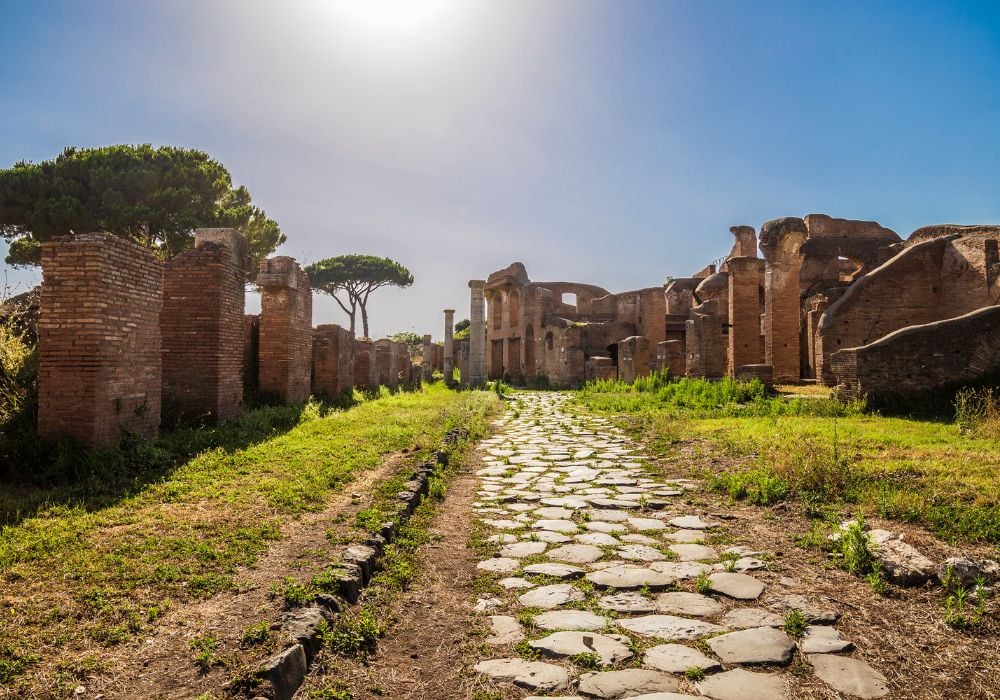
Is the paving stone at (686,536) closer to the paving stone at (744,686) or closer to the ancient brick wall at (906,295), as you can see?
the paving stone at (744,686)

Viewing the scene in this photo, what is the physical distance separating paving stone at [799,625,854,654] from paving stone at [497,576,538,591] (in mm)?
1516

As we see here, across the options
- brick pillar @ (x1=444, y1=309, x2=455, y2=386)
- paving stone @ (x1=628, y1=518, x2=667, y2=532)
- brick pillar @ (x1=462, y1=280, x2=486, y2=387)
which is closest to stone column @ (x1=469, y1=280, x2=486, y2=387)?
brick pillar @ (x1=462, y1=280, x2=486, y2=387)

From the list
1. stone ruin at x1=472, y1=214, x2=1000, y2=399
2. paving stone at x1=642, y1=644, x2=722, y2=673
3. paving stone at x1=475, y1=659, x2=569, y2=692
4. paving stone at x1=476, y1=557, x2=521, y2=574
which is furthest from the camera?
stone ruin at x1=472, y1=214, x2=1000, y2=399

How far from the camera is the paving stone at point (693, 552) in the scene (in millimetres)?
4105

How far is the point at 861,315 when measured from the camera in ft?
48.3

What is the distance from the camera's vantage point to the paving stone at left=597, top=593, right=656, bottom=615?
128 inches

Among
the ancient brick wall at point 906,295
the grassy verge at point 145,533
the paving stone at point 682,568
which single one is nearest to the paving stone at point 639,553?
the paving stone at point 682,568

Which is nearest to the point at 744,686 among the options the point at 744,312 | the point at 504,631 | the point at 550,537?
the point at 504,631

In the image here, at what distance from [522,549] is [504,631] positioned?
131 cm

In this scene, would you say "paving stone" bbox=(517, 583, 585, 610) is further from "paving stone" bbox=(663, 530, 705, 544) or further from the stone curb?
"paving stone" bbox=(663, 530, 705, 544)

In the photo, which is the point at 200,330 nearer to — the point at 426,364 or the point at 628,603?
the point at 628,603

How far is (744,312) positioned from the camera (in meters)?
17.7

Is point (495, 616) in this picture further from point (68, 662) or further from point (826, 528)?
point (826, 528)

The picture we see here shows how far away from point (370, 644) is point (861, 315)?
612 inches
